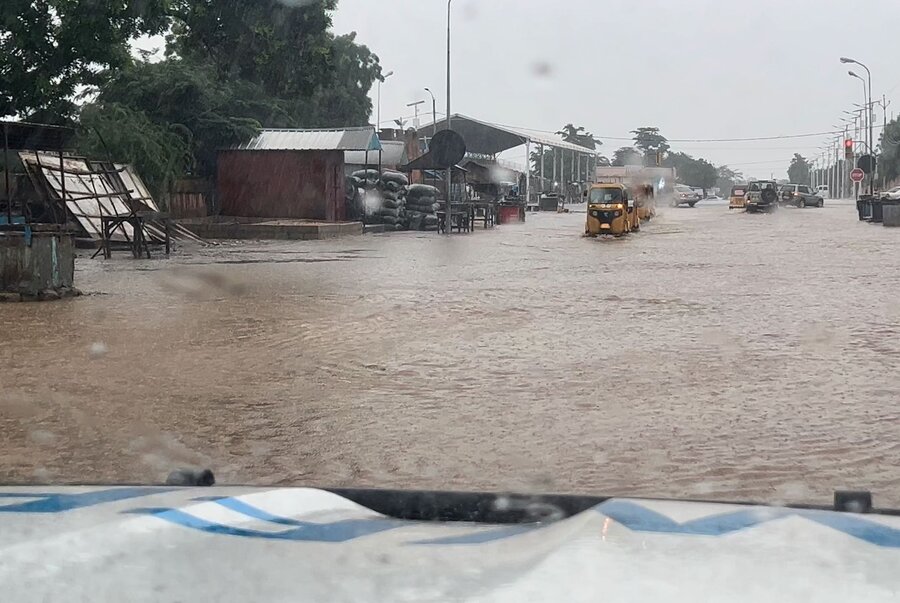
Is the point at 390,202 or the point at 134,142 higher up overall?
the point at 134,142

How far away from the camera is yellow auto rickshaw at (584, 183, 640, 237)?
32188 mm

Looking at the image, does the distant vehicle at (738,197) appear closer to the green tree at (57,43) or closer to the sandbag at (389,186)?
the sandbag at (389,186)

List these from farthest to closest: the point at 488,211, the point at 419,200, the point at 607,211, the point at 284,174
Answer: the point at 488,211 < the point at 419,200 < the point at 284,174 < the point at 607,211

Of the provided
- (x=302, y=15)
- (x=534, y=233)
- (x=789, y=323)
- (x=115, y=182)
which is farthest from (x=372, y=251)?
(x=302, y=15)

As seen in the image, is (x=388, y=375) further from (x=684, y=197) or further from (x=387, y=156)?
(x=684, y=197)

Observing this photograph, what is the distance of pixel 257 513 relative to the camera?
2324 millimetres

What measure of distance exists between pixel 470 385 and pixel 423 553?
5645 mm

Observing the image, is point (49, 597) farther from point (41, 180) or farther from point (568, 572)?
point (41, 180)

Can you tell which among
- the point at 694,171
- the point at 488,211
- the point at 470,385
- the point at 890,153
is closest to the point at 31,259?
the point at 470,385

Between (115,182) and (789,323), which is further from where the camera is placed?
(115,182)

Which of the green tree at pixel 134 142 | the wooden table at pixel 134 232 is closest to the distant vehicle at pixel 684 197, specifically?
the green tree at pixel 134 142

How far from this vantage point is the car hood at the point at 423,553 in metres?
1.84

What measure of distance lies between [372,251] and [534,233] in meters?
11.0

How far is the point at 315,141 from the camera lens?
34562 millimetres
